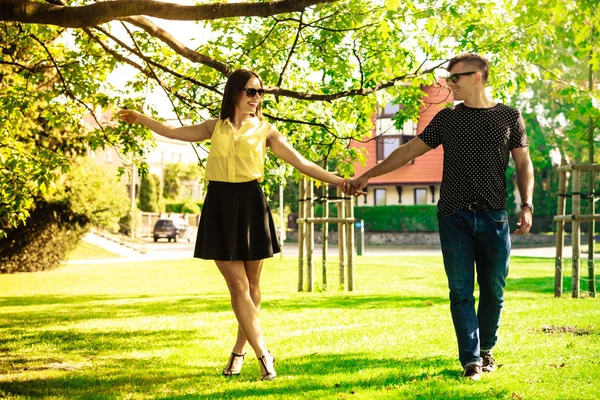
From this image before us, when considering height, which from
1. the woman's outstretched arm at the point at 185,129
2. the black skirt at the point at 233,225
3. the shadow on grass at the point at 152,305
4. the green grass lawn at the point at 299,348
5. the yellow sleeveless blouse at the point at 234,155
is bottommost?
the shadow on grass at the point at 152,305

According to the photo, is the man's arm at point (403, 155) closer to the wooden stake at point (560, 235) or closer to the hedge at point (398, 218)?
the wooden stake at point (560, 235)

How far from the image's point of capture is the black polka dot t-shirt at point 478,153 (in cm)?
568

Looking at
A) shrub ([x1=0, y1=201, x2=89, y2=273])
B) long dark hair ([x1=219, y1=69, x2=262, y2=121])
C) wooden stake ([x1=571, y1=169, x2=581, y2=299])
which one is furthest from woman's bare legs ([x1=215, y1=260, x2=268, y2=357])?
shrub ([x1=0, y1=201, x2=89, y2=273])

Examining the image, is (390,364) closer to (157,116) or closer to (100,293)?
(157,116)

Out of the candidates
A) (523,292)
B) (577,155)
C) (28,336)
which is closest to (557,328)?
(28,336)

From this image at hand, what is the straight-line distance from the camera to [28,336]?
31.6 ft

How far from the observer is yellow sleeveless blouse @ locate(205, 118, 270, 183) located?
5.69 m

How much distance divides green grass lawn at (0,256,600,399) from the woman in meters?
0.60

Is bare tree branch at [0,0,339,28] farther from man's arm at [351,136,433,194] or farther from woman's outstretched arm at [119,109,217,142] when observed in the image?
man's arm at [351,136,433,194]

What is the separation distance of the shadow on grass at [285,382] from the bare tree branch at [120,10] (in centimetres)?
269

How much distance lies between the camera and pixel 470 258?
5.76m

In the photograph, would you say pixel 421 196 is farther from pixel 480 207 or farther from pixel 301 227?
pixel 480 207

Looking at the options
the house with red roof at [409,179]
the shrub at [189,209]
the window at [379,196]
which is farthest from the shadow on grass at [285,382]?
the shrub at [189,209]

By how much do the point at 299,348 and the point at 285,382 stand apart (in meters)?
1.95
